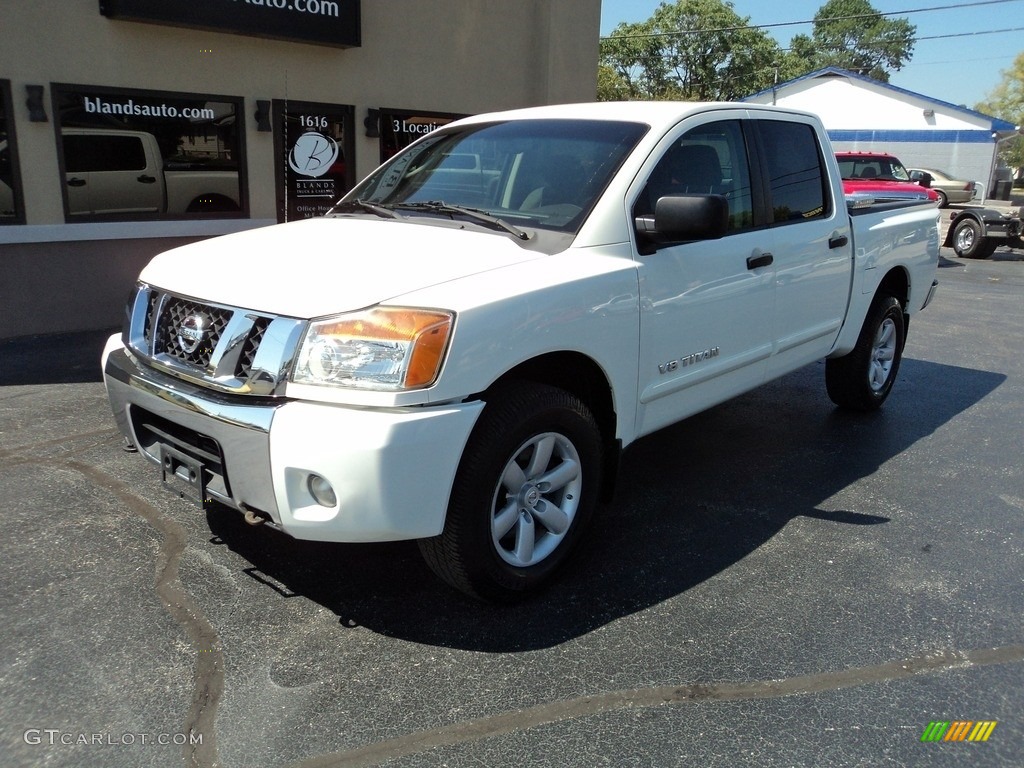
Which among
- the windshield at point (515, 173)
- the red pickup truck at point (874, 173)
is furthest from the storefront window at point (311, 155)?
the red pickup truck at point (874, 173)

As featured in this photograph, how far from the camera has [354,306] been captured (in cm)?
277

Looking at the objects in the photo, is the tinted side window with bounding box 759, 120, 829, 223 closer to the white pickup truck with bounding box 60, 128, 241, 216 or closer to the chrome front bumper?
the chrome front bumper

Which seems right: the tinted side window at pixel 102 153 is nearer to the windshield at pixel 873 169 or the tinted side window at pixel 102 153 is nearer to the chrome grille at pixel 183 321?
the chrome grille at pixel 183 321

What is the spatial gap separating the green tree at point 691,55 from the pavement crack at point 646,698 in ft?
201

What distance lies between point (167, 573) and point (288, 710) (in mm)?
1093

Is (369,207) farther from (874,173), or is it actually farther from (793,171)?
(874,173)

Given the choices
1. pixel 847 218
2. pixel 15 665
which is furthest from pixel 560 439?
pixel 847 218

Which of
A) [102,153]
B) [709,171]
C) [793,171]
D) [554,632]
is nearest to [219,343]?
[554,632]

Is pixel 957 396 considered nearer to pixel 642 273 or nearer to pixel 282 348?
pixel 642 273

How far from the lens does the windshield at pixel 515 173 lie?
362 centimetres

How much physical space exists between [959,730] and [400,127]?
8765 millimetres

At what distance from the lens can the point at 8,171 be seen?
7.39 meters

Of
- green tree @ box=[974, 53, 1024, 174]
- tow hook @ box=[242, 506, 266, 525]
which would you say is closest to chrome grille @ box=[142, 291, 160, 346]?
tow hook @ box=[242, 506, 266, 525]

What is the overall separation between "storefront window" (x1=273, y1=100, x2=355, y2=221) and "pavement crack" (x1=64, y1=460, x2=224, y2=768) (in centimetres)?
534
